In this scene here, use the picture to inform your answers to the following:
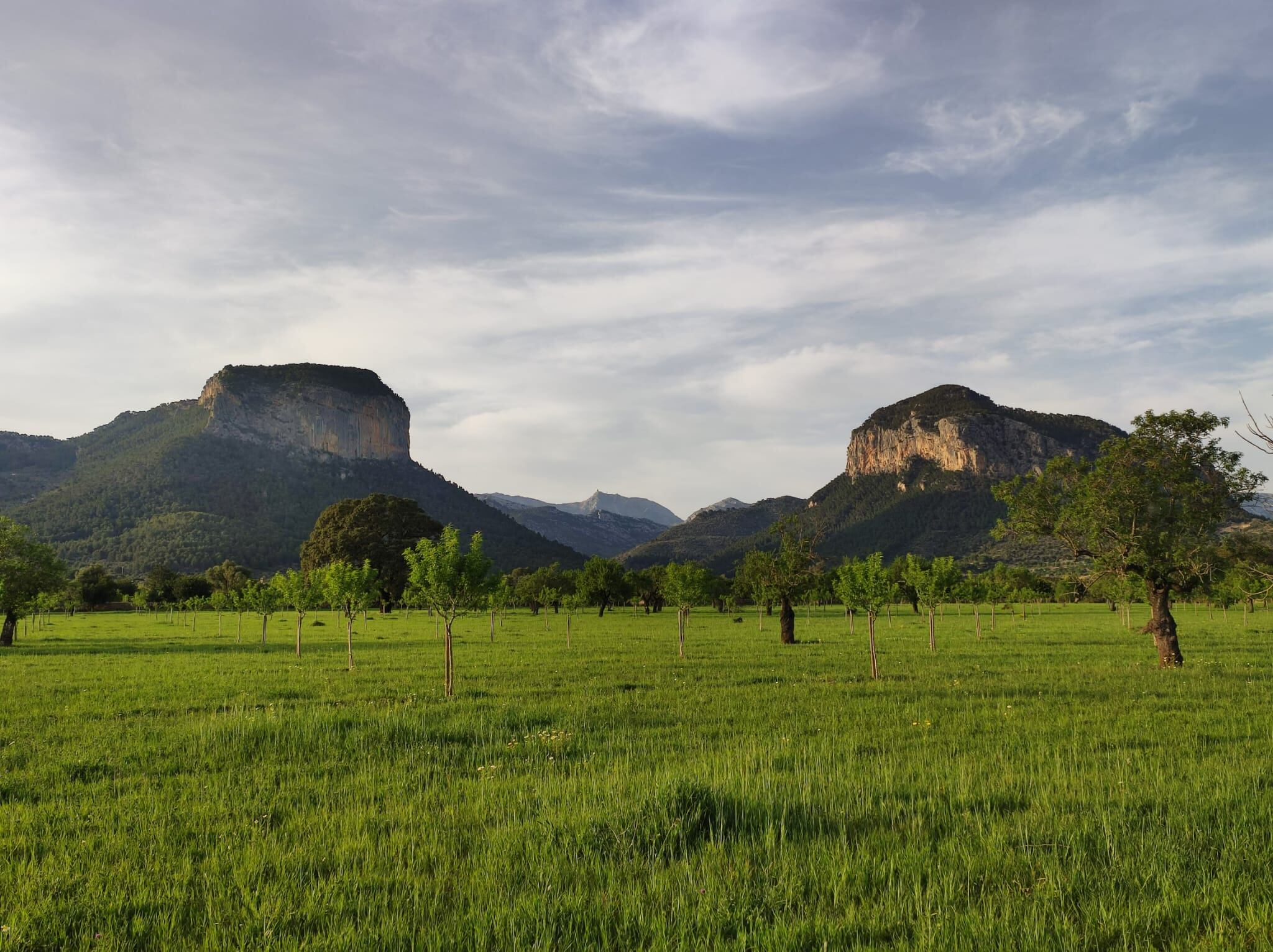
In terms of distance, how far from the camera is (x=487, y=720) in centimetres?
1416

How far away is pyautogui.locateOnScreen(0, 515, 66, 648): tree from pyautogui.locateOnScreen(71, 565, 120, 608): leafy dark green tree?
70237 millimetres

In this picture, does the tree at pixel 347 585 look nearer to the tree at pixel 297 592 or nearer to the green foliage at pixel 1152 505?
the tree at pixel 297 592

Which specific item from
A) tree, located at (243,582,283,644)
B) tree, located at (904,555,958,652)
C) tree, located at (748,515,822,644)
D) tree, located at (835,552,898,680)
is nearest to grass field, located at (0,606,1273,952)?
tree, located at (835,552,898,680)

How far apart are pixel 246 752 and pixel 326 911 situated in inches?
298

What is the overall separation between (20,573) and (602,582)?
54775 mm

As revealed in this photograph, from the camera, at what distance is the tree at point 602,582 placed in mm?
83812

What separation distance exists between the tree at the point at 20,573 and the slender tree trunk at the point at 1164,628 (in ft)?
184

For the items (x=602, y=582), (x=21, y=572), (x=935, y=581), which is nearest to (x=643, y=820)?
(x=935, y=581)

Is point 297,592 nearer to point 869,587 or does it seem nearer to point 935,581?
point 869,587

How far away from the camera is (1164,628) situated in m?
25.2

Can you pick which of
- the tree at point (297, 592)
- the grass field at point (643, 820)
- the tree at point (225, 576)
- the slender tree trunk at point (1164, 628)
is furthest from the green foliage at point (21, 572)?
the tree at point (225, 576)

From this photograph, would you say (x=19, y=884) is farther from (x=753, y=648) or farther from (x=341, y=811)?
(x=753, y=648)

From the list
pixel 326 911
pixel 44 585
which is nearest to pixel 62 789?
pixel 326 911

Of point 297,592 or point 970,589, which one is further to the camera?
point 970,589
